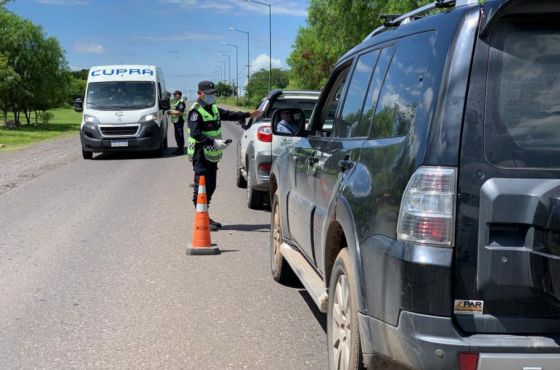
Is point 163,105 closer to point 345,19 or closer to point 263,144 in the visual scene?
point 345,19

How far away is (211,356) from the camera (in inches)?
173

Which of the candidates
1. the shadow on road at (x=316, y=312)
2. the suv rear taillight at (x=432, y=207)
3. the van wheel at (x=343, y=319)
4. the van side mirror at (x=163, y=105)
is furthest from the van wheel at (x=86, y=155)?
the suv rear taillight at (x=432, y=207)

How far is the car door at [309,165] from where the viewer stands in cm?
458

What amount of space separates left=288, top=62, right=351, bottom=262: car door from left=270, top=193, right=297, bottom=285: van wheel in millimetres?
668

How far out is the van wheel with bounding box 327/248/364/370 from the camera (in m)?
3.20

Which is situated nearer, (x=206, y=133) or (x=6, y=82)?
(x=206, y=133)

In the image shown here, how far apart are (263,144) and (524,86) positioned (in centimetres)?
699

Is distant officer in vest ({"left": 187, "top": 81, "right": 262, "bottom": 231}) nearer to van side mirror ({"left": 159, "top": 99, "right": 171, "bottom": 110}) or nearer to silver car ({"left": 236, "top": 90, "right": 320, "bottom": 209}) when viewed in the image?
silver car ({"left": 236, "top": 90, "right": 320, "bottom": 209})

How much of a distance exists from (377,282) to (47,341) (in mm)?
2833

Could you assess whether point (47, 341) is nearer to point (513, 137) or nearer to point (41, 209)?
point (513, 137)

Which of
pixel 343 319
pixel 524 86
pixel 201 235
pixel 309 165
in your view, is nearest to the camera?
pixel 524 86

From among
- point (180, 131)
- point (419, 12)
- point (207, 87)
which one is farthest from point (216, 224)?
point (180, 131)

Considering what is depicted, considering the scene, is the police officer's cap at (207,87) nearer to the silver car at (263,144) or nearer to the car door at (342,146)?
the silver car at (263,144)

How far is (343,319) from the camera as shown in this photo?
3.52 meters
